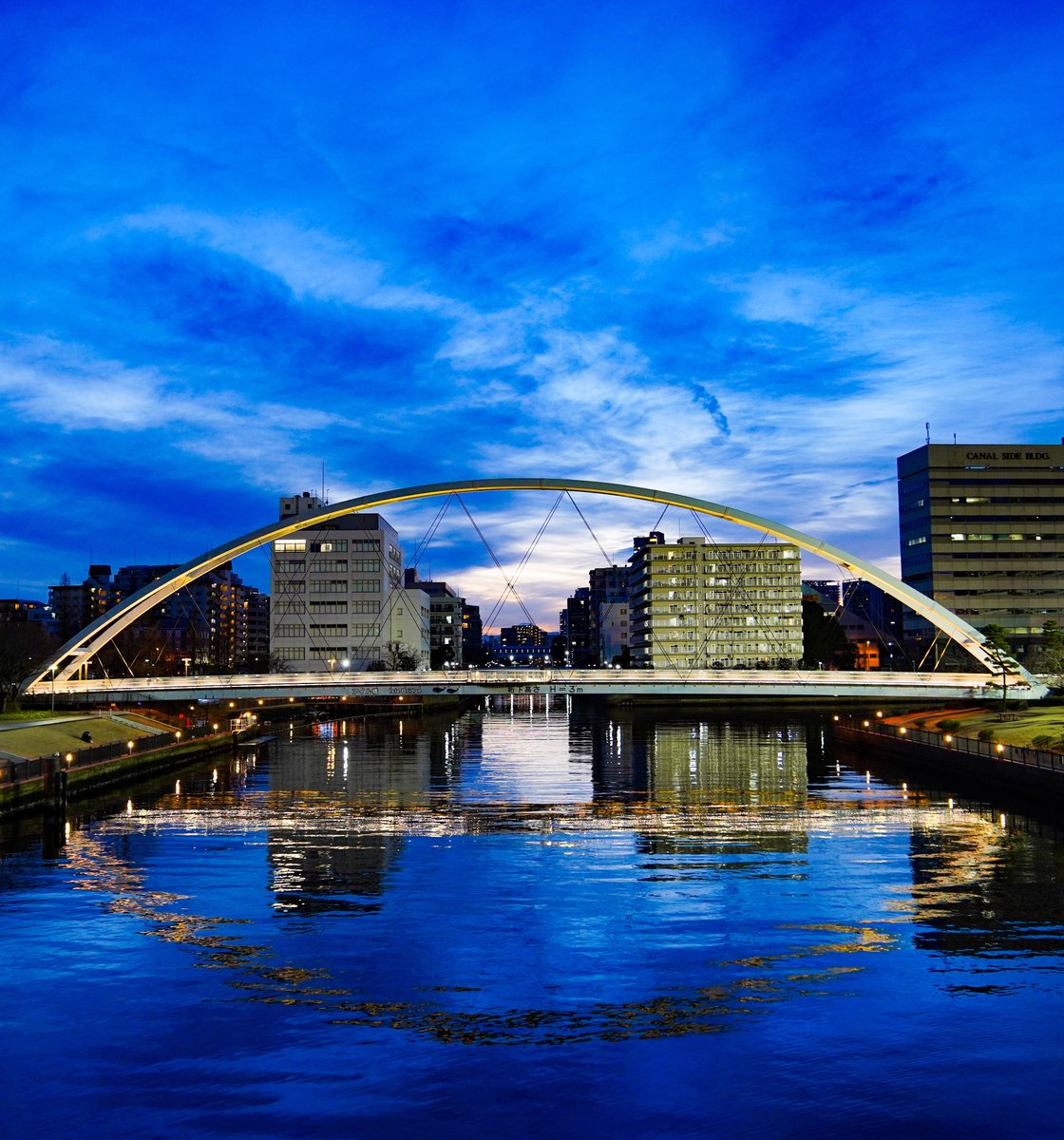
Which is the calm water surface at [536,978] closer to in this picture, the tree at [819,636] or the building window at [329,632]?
the building window at [329,632]

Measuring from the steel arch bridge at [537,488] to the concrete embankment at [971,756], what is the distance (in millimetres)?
7614

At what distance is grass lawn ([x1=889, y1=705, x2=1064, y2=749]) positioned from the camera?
6133cm

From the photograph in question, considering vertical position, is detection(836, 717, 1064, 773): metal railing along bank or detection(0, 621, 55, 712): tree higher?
detection(0, 621, 55, 712): tree

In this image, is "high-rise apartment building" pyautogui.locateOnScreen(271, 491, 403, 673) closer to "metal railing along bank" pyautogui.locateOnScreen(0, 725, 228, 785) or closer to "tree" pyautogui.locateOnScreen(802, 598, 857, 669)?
"metal railing along bank" pyautogui.locateOnScreen(0, 725, 228, 785)

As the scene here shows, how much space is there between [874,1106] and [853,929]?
1009cm

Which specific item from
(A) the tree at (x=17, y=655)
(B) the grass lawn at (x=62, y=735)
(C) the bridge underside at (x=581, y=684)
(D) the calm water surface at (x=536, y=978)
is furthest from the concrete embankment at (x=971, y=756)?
(A) the tree at (x=17, y=655)

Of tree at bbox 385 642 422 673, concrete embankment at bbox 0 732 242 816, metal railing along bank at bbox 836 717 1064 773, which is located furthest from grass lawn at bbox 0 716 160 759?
tree at bbox 385 642 422 673

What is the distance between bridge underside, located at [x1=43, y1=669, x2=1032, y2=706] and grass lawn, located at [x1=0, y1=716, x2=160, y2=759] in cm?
300

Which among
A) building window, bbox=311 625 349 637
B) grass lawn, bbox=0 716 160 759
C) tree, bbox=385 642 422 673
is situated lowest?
grass lawn, bbox=0 716 160 759

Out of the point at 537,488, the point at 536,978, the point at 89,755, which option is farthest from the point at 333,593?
the point at 536,978

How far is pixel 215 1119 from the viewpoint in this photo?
15.9 m

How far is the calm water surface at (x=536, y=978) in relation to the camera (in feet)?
54.2

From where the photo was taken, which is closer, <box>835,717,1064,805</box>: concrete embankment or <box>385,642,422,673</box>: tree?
<box>835,717,1064,805</box>: concrete embankment

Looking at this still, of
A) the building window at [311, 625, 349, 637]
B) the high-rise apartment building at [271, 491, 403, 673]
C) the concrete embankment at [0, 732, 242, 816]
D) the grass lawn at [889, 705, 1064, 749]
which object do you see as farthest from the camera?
the building window at [311, 625, 349, 637]
